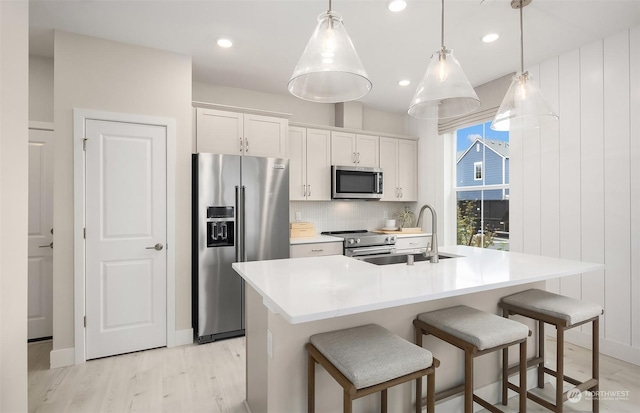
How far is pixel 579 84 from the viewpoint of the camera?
3049mm

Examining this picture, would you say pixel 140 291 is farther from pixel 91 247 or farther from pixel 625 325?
pixel 625 325

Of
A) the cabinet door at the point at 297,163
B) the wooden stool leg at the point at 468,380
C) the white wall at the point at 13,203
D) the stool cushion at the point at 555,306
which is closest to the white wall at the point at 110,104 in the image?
the white wall at the point at 13,203

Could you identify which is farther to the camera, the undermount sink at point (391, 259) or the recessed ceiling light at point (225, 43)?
the recessed ceiling light at point (225, 43)

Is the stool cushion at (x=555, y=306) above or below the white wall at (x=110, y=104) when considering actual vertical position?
below

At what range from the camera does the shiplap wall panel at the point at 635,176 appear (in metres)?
2.69

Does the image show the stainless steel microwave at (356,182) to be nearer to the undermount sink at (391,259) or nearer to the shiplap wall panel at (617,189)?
the undermount sink at (391,259)

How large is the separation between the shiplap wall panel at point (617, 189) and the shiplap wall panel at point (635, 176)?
27 mm

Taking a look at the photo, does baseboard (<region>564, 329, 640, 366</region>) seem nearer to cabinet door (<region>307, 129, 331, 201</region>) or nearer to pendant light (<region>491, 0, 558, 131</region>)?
pendant light (<region>491, 0, 558, 131</region>)

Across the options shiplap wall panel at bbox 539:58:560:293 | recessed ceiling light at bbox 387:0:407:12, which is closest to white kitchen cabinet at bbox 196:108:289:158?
recessed ceiling light at bbox 387:0:407:12

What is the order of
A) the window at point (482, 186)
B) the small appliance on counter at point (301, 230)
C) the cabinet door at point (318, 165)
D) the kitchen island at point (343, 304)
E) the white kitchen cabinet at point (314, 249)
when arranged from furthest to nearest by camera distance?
the cabinet door at point (318, 165) < the small appliance on counter at point (301, 230) < the window at point (482, 186) < the white kitchen cabinet at point (314, 249) < the kitchen island at point (343, 304)

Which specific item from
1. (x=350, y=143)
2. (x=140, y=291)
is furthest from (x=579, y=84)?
(x=140, y=291)

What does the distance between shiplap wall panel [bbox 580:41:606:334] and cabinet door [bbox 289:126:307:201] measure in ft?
9.29

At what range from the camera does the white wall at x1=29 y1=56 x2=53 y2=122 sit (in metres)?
3.15

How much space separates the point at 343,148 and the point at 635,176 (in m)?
2.91
